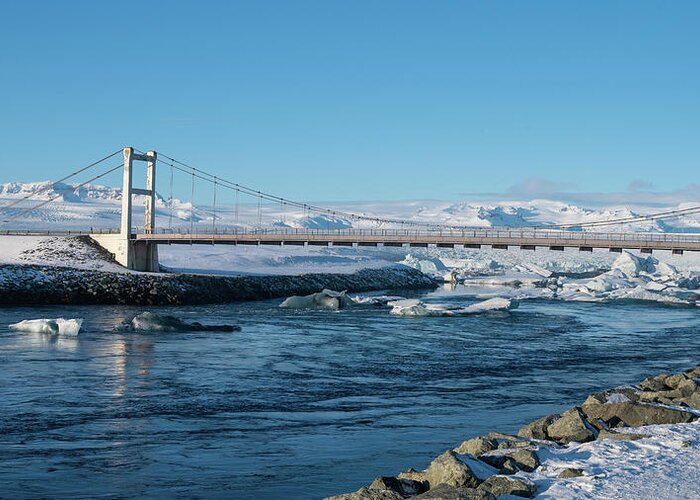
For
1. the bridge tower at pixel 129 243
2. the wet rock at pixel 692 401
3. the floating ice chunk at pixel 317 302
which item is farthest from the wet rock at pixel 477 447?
the bridge tower at pixel 129 243

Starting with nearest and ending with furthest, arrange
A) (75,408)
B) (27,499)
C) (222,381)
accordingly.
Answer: (27,499) < (75,408) < (222,381)

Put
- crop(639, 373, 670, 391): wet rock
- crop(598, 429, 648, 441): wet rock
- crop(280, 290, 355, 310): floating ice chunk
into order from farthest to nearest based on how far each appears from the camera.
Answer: crop(280, 290, 355, 310): floating ice chunk, crop(639, 373, 670, 391): wet rock, crop(598, 429, 648, 441): wet rock

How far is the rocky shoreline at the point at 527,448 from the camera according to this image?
9148 millimetres

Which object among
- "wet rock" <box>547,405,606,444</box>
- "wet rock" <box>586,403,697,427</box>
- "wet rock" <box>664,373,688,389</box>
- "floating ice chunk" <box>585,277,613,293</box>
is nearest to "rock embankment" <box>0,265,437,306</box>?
"floating ice chunk" <box>585,277,613,293</box>

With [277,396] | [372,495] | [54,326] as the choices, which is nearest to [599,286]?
[54,326]

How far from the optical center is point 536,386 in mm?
20109

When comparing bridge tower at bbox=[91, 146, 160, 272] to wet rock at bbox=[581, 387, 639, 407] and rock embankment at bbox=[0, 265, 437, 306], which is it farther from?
wet rock at bbox=[581, 387, 639, 407]

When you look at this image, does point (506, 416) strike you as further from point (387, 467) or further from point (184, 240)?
point (184, 240)

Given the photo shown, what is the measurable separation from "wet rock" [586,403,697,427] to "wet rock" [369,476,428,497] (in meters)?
4.28

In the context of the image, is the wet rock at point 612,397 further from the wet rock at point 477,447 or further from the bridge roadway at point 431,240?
the bridge roadway at point 431,240

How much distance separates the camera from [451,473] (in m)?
9.43

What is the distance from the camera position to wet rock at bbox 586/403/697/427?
12.8 m

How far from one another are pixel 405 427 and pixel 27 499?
6511 millimetres

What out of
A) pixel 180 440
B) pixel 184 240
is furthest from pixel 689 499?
pixel 184 240
